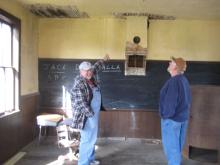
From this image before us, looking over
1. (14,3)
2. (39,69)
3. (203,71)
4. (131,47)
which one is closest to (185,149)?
(203,71)

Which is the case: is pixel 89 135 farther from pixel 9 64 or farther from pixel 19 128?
pixel 9 64

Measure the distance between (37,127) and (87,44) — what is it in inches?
70.3

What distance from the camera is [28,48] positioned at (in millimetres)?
5215

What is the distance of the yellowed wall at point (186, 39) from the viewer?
568cm

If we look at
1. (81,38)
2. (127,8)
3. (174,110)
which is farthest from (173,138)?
(81,38)

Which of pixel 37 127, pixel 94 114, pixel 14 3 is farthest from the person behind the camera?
pixel 37 127

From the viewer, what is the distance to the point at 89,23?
5.76 meters

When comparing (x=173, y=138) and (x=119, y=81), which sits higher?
(x=119, y=81)

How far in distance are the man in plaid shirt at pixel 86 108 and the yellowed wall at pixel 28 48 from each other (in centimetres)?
150

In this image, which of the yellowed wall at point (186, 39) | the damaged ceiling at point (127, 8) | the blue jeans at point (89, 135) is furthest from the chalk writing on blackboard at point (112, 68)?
the blue jeans at point (89, 135)

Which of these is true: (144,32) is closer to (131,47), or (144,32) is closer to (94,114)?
(131,47)

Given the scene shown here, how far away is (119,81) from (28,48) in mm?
1747

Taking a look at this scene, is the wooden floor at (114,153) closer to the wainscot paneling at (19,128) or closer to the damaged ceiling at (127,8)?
the wainscot paneling at (19,128)

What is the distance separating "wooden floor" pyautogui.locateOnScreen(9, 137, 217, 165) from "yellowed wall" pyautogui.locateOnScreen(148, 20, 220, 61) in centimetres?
171
